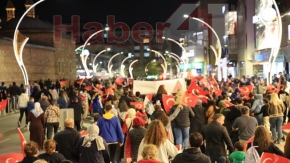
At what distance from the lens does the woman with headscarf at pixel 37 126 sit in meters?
14.2

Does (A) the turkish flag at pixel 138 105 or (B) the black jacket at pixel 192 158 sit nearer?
(B) the black jacket at pixel 192 158

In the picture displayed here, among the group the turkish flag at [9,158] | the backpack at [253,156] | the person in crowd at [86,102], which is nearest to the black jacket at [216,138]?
the backpack at [253,156]

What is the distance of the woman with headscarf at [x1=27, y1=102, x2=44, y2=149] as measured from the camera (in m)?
14.2

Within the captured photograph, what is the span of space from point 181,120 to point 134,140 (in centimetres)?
344

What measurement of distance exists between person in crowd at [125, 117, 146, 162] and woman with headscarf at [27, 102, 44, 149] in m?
5.08

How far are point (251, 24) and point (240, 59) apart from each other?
325 inches

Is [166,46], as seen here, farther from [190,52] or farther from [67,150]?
[67,150]

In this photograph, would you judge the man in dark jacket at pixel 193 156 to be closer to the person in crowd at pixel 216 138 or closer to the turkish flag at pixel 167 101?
the person in crowd at pixel 216 138

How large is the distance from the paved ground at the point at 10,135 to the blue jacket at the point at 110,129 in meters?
5.19

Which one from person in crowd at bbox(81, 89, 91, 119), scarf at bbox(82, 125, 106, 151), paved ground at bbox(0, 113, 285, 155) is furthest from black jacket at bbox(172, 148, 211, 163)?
person in crowd at bbox(81, 89, 91, 119)

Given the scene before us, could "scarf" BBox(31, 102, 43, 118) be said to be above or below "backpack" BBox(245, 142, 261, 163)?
above

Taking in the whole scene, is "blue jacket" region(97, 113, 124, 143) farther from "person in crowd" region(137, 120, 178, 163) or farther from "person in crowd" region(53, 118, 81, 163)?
"person in crowd" region(137, 120, 178, 163)

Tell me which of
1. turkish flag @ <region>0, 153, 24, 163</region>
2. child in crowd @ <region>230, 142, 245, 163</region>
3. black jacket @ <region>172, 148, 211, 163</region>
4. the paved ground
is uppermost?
black jacket @ <region>172, 148, 211, 163</region>

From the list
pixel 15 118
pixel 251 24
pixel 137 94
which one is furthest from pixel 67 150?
pixel 251 24
